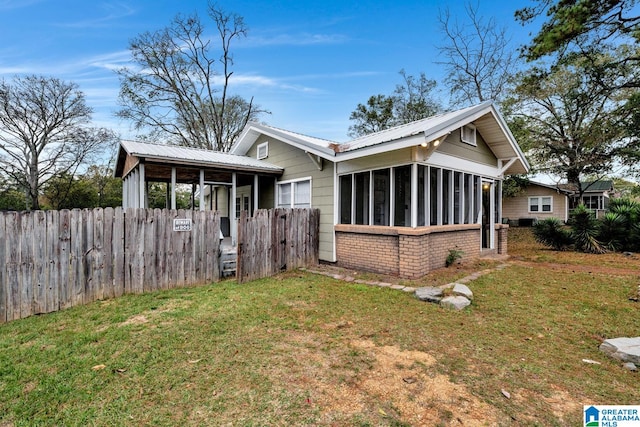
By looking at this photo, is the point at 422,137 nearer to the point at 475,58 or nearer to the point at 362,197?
the point at 362,197

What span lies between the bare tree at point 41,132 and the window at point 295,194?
65.0 ft

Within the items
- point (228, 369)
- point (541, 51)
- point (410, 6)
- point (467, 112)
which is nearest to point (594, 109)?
point (541, 51)

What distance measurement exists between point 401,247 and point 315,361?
4190 mm

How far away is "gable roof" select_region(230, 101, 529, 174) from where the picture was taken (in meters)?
6.27

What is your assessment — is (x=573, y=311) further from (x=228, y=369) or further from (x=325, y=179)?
(x=325, y=179)

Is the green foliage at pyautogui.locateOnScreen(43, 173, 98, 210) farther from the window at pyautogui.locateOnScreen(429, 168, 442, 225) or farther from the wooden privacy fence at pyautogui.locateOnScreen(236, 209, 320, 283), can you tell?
the window at pyautogui.locateOnScreen(429, 168, 442, 225)

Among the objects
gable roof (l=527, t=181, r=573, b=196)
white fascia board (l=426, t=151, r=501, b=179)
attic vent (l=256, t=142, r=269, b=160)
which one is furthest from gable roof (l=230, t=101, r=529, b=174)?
gable roof (l=527, t=181, r=573, b=196)

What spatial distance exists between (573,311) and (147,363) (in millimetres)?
5928

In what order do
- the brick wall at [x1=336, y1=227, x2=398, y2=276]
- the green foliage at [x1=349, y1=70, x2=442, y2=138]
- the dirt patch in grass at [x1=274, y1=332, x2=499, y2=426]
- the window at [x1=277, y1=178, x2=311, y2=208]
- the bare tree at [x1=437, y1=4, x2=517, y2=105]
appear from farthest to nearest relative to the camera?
the green foliage at [x1=349, y1=70, x2=442, y2=138]
the bare tree at [x1=437, y1=4, x2=517, y2=105]
the window at [x1=277, y1=178, x2=311, y2=208]
the brick wall at [x1=336, y1=227, x2=398, y2=276]
the dirt patch in grass at [x1=274, y1=332, x2=499, y2=426]

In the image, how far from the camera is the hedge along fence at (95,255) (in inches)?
173

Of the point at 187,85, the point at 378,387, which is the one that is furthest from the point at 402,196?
the point at 187,85

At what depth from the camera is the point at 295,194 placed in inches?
380

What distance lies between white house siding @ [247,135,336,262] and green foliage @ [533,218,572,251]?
28.3 ft

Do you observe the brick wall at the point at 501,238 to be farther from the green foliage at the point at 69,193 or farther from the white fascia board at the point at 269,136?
the green foliage at the point at 69,193
